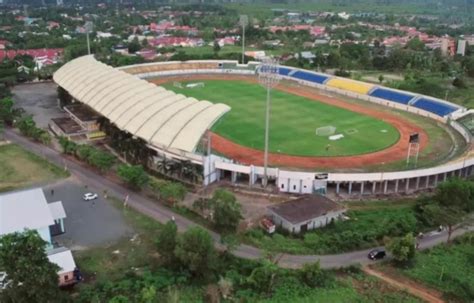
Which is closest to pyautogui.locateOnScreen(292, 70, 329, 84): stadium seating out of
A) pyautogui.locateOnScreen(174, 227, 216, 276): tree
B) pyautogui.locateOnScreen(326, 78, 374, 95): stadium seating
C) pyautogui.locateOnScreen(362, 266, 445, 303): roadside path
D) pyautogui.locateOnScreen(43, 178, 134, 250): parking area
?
pyautogui.locateOnScreen(326, 78, 374, 95): stadium seating

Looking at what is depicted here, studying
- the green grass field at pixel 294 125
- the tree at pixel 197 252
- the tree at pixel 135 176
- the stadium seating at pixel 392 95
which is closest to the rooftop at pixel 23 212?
the tree at pixel 135 176

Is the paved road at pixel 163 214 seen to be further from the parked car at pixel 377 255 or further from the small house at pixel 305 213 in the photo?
the small house at pixel 305 213

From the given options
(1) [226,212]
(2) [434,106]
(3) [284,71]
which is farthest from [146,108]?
(3) [284,71]

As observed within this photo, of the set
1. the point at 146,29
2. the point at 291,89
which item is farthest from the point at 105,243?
the point at 146,29

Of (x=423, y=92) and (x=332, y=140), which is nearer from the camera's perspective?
(x=332, y=140)

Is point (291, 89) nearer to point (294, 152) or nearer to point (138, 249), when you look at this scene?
point (294, 152)

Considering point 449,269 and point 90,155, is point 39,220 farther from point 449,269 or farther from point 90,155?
point 449,269

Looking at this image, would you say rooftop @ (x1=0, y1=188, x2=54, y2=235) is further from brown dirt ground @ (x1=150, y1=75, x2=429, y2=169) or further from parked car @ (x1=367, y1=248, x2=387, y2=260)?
parked car @ (x1=367, y1=248, x2=387, y2=260)
